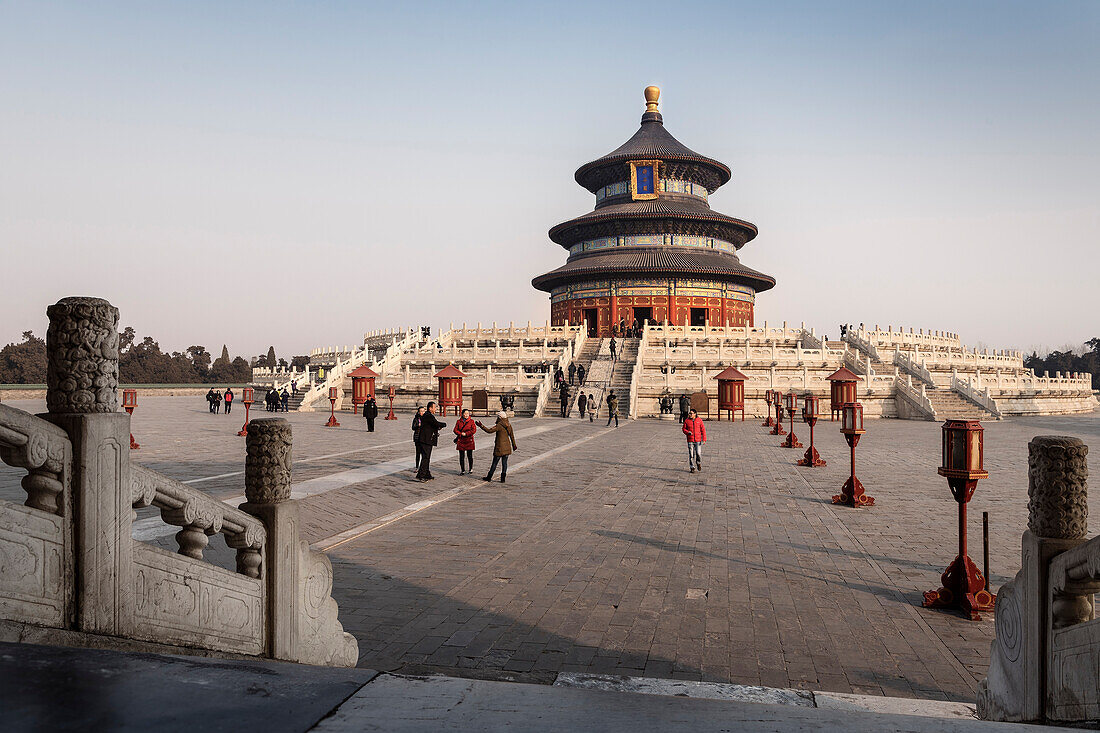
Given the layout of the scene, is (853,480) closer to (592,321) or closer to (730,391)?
(730,391)

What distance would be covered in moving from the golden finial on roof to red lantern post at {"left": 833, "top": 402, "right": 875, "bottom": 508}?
176ft

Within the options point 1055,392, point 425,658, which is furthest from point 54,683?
point 1055,392

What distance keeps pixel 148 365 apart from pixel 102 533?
77.8 meters

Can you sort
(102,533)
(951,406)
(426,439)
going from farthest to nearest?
(951,406) < (426,439) < (102,533)

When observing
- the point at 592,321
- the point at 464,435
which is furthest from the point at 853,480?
the point at 592,321

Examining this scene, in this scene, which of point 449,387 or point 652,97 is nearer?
point 449,387

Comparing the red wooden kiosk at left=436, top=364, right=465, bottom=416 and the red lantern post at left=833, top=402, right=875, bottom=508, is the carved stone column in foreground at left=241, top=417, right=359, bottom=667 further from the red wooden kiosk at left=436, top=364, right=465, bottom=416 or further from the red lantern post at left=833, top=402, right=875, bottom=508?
the red wooden kiosk at left=436, top=364, right=465, bottom=416

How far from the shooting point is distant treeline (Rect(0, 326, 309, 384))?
211ft

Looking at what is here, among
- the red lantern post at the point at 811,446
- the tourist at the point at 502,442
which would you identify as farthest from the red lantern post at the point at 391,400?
the red lantern post at the point at 811,446

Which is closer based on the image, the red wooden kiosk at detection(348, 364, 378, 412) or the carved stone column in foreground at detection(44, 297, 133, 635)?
the carved stone column in foreground at detection(44, 297, 133, 635)

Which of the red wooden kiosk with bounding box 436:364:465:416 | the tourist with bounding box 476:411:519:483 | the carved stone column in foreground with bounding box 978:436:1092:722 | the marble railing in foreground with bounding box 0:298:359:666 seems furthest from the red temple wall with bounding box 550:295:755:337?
the marble railing in foreground with bounding box 0:298:359:666

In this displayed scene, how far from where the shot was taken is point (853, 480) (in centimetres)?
1069

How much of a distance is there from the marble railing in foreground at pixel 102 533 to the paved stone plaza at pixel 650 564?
1423mm

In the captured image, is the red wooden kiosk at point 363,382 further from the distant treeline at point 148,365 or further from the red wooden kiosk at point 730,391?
the distant treeline at point 148,365
